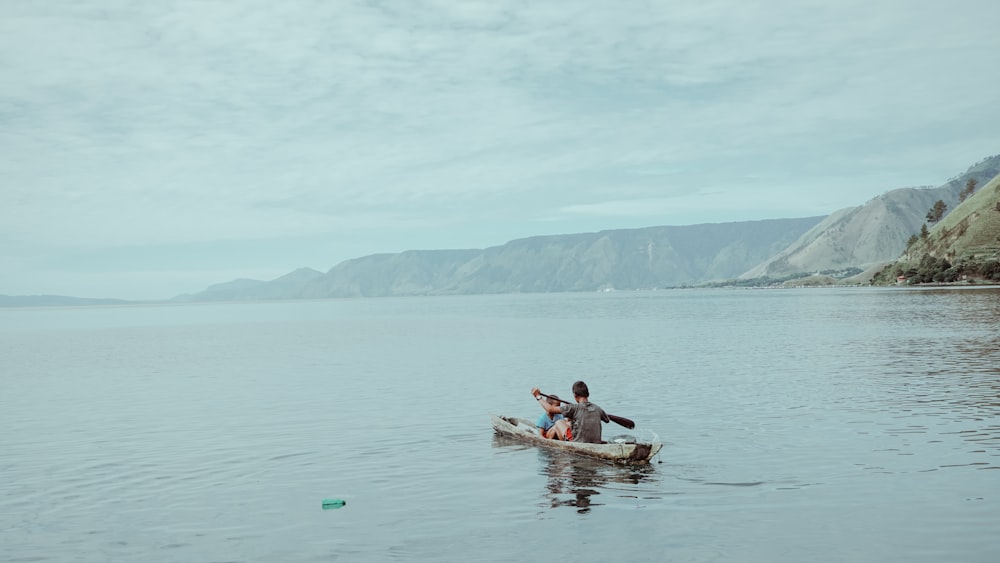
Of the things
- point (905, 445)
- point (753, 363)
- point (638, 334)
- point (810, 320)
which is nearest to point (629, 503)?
point (905, 445)

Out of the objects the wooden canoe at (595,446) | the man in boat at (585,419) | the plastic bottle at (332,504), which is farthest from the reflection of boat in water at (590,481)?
the plastic bottle at (332,504)

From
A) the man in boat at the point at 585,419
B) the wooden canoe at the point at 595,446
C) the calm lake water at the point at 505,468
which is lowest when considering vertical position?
the calm lake water at the point at 505,468

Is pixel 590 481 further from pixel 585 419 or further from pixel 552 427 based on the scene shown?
pixel 552 427

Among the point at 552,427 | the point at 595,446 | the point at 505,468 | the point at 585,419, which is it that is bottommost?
the point at 505,468

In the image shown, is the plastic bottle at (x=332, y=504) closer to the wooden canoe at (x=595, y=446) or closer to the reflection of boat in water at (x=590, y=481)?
the reflection of boat in water at (x=590, y=481)

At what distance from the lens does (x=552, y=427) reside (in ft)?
98.7

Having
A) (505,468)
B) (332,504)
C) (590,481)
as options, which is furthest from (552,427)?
(332,504)

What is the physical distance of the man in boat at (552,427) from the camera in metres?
29.3

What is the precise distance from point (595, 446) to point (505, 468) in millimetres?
3004

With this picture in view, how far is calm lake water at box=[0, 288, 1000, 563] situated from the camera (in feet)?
62.3

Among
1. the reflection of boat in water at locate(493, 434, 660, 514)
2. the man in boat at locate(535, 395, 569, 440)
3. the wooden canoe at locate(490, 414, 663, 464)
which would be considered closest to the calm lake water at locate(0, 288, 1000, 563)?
the reflection of boat in water at locate(493, 434, 660, 514)

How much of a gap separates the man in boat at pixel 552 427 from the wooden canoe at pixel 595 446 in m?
0.28

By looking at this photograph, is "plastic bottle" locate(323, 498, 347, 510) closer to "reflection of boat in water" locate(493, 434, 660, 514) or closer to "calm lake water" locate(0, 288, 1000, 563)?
"calm lake water" locate(0, 288, 1000, 563)

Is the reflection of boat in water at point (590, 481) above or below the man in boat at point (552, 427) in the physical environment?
below
